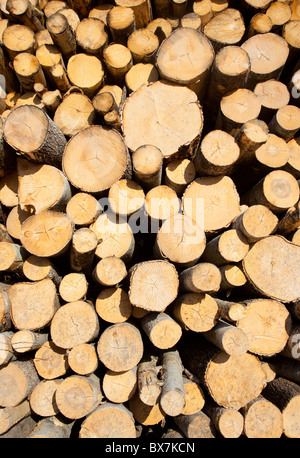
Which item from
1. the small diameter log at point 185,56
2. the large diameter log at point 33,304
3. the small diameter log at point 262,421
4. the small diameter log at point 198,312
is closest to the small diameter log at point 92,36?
the small diameter log at point 185,56

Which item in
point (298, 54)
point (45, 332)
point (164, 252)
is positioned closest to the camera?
point (164, 252)

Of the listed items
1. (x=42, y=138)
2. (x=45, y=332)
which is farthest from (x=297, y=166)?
(x=45, y=332)

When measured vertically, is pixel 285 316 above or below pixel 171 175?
below

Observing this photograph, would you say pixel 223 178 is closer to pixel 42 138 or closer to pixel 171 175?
pixel 171 175

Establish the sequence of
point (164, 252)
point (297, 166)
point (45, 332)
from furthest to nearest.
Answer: point (297, 166)
point (45, 332)
point (164, 252)

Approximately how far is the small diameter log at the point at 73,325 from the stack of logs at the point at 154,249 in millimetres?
12

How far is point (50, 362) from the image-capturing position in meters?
2.73

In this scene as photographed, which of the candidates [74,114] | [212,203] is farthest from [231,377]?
[74,114]

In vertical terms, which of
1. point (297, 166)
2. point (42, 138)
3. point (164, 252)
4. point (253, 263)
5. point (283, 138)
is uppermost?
point (42, 138)

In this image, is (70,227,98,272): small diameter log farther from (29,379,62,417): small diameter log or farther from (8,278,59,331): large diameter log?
(29,379,62,417): small diameter log

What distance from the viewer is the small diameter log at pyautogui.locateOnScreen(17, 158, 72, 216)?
2.82m

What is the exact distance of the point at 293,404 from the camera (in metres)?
2.70

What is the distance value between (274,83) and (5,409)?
13.4ft

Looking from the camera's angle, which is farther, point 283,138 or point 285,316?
point 283,138
